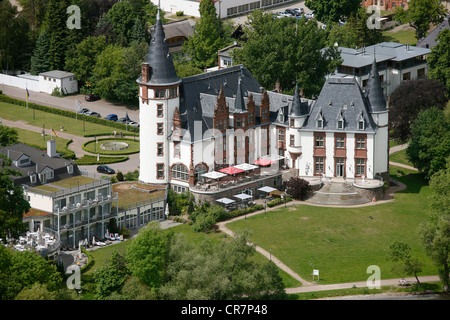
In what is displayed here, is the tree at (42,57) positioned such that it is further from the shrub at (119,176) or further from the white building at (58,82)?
the shrub at (119,176)

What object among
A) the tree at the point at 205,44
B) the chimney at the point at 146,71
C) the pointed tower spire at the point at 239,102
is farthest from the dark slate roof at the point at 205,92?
the tree at the point at 205,44

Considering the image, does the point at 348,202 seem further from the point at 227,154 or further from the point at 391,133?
the point at 391,133

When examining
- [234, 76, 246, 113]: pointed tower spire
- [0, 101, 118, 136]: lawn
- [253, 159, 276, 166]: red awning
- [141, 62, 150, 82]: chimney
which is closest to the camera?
[141, 62, 150, 82]: chimney

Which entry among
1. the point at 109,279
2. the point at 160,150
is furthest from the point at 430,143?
the point at 109,279

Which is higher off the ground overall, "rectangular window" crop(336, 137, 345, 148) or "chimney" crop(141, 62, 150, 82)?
"chimney" crop(141, 62, 150, 82)

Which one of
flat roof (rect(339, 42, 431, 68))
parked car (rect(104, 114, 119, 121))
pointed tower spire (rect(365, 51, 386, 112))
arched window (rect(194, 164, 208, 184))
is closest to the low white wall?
parked car (rect(104, 114, 119, 121))

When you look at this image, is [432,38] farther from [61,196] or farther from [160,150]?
[61,196]

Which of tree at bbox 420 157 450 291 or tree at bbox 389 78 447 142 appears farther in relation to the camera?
tree at bbox 389 78 447 142

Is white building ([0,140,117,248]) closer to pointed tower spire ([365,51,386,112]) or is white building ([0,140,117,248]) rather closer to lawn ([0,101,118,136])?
lawn ([0,101,118,136])
